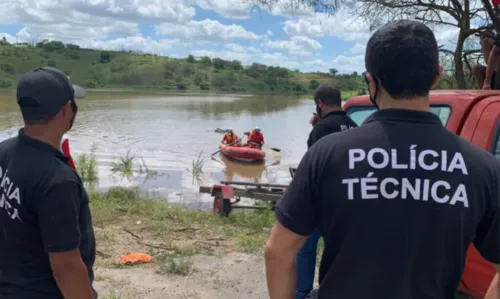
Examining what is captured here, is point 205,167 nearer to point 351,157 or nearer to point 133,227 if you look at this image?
point 133,227

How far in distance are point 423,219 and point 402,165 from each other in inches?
6.9

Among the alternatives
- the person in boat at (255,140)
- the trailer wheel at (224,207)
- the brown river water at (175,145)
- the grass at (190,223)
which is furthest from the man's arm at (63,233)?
the person in boat at (255,140)

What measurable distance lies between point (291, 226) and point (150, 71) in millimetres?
106762

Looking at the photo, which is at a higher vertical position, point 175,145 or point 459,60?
point 459,60

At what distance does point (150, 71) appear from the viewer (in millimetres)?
105125

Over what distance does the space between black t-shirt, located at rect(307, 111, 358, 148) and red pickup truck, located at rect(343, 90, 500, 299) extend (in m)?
0.71

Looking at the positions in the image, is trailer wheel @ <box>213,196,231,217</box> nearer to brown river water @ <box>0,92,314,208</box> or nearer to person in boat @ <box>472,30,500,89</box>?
brown river water @ <box>0,92,314,208</box>

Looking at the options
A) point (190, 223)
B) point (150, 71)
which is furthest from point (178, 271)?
point (150, 71)

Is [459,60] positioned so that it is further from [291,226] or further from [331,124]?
[291,226]

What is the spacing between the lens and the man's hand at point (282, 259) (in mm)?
1707

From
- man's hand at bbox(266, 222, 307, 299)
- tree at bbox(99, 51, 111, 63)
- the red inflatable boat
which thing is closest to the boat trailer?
man's hand at bbox(266, 222, 307, 299)

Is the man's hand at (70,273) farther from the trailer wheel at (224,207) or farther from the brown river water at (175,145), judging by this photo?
the brown river water at (175,145)

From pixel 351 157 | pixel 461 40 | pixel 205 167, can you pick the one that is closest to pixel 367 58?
pixel 351 157

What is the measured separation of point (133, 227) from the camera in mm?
7102
